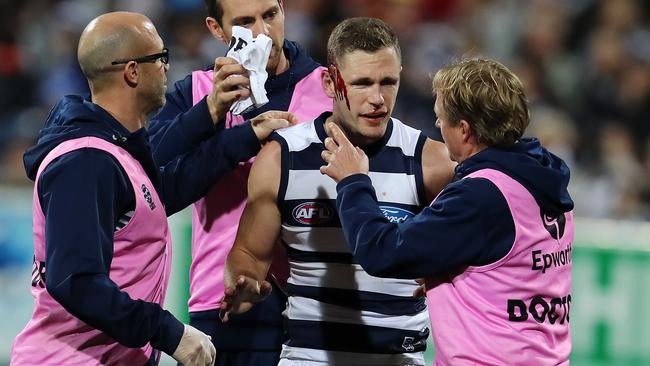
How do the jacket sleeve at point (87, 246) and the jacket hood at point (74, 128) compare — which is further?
the jacket hood at point (74, 128)

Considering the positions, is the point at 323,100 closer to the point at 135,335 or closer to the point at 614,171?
the point at 135,335

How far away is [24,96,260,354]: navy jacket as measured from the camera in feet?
10.7

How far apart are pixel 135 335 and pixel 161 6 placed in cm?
699

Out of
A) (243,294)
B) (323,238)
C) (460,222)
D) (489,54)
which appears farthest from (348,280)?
(489,54)

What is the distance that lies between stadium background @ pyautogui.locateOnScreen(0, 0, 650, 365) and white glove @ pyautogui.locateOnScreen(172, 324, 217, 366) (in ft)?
14.2

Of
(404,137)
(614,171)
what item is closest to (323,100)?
(404,137)

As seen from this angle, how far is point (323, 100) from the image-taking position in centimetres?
459

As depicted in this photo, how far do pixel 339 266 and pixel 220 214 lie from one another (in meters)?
0.63

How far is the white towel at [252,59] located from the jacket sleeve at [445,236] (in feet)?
2.67

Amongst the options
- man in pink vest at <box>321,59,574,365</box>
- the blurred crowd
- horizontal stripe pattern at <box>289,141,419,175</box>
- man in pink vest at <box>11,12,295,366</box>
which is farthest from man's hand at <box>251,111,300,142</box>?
the blurred crowd

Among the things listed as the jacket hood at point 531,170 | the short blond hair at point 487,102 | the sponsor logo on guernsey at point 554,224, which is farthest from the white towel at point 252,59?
the sponsor logo on guernsey at point 554,224

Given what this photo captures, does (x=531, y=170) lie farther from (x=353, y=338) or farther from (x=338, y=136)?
(x=353, y=338)

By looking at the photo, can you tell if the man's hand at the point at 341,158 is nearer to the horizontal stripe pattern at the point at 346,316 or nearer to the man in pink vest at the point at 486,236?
the man in pink vest at the point at 486,236

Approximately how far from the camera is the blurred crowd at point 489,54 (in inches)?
350
